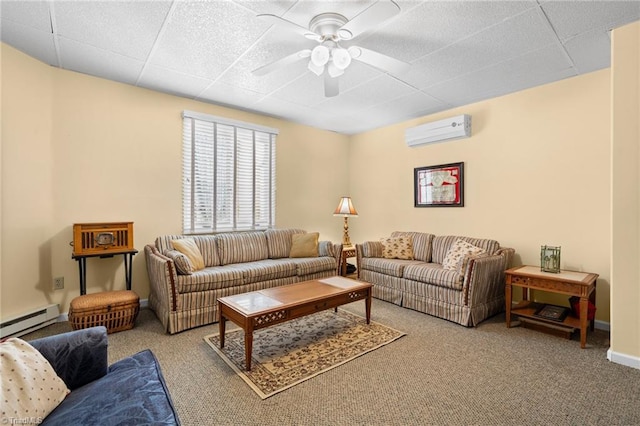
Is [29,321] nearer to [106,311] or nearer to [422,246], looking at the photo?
[106,311]

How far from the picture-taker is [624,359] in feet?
7.91

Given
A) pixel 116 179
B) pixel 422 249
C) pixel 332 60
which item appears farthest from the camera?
pixel 422 249

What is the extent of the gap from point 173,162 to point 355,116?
2.76 m

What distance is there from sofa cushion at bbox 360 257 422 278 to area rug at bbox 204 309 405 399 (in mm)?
844

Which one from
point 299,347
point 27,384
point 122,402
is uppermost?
point 27,384

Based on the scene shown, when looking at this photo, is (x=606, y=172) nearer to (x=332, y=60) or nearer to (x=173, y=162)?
(x=332, y=60)

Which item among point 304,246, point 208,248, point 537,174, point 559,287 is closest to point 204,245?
point 208,248

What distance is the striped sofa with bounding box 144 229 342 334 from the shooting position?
3.07 meters

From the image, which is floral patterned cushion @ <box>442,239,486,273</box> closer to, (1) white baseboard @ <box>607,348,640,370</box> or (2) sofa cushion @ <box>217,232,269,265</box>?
(1) white baseboard @ <box>607,348,640,370</box>

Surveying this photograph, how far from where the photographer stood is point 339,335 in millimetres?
2971

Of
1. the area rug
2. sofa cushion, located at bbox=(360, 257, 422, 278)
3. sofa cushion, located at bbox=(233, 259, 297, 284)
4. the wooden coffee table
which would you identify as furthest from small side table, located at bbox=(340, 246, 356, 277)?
the wooden coffee table

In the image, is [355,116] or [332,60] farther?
[355,116]

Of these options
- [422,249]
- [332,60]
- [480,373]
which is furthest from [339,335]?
[332,60]

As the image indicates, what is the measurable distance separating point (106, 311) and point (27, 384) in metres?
1.94
